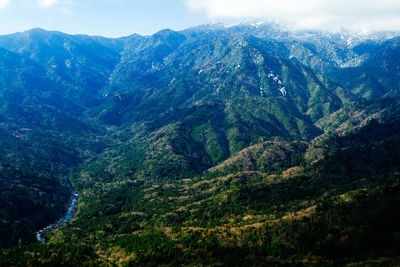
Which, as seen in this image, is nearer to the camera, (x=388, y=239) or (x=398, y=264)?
(x=398, y=264)

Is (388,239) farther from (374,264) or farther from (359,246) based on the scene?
(374,264)

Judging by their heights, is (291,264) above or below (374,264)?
below

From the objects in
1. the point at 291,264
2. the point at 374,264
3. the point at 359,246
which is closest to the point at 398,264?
the point at 374,264

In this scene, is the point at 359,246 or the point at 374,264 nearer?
the point at 374,264

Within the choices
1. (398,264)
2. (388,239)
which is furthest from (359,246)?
(398,264)

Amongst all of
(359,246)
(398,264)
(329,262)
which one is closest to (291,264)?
(329,262)

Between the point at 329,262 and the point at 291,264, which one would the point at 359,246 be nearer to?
the point at 329,262

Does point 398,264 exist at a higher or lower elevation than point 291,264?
higher

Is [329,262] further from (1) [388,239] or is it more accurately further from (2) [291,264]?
(1) [388,239]
